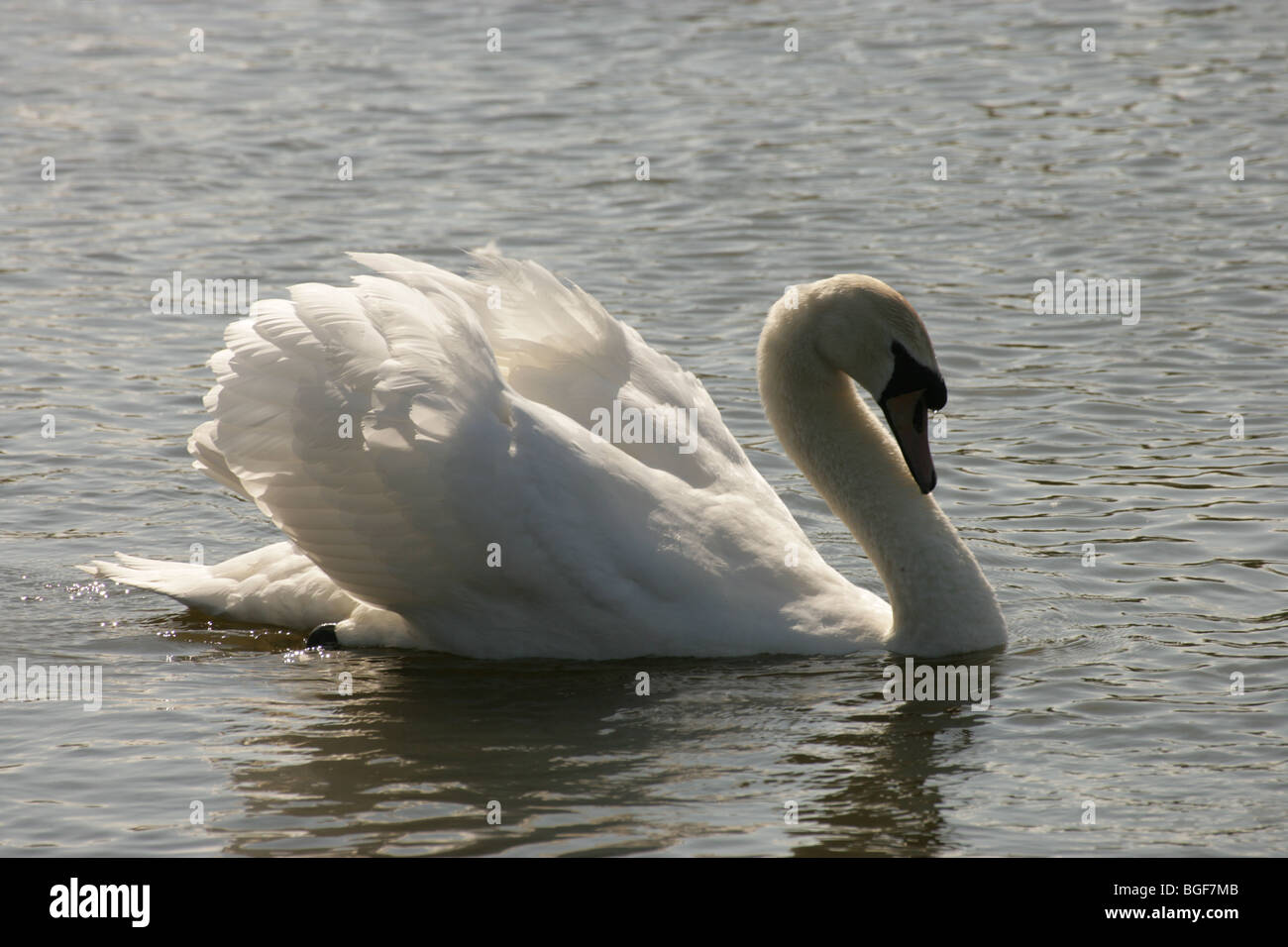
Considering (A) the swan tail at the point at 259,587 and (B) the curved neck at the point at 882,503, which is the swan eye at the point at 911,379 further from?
(A) the swan tail at the point at 259,587

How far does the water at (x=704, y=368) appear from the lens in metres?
6.71

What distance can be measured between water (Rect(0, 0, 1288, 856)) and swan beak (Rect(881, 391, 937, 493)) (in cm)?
81

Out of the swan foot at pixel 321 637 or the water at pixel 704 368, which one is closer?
the water at pixel 704 368

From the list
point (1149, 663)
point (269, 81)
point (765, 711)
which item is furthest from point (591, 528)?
point (269, 81)

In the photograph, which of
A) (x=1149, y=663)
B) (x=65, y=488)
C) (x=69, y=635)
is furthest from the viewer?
(x=65, y=488)

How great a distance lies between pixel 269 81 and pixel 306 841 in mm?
14088

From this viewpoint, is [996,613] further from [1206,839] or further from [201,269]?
[201,269]

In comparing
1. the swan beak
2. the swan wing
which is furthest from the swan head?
the swan wing

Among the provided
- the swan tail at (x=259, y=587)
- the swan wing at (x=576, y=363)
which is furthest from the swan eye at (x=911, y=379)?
the swan tail at (x=259, y=587)

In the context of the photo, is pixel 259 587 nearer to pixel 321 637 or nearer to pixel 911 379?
pixel 321 637

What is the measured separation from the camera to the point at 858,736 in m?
7.16

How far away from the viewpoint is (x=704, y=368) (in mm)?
11531

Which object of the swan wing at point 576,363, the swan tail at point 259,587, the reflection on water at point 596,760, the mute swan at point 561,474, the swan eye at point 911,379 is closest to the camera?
the reflection on water at point 596,760

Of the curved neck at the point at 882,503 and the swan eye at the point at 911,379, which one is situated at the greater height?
the swan eye at the point at 911,379
